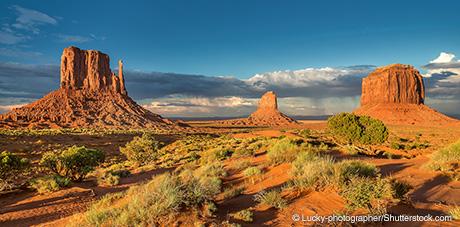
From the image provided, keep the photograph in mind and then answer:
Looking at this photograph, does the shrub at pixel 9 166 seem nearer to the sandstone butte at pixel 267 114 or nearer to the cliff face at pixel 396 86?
the sandstone butte at pixel 267 114

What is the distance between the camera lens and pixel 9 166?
37.8ft

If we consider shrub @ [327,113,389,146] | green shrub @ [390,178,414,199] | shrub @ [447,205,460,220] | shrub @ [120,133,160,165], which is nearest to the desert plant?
shrub @ [327,113,389,146]

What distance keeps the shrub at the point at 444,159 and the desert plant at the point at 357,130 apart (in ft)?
29.4

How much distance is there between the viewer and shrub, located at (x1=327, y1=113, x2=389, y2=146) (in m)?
21.6

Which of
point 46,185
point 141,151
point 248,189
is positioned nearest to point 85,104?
point 141,151

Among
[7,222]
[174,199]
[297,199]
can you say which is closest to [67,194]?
[7,222]

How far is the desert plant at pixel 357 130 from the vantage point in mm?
21625

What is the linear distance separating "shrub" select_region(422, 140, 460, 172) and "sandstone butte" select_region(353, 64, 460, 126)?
93.3 metres

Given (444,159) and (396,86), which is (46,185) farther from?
(396,86)

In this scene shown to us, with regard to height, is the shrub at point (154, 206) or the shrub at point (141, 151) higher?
the shrub at point (154, 206)

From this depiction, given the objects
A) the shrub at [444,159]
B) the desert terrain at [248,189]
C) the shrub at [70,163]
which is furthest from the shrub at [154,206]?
the shrub at [444,159]

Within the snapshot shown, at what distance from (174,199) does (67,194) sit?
8270mm

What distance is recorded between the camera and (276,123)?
136m

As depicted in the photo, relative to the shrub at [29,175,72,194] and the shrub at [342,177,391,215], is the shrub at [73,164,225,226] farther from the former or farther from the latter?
the shrub at [29,175,72,194]
